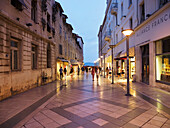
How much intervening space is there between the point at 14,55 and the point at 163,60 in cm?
1024

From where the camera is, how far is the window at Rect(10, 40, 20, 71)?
29.0 feet

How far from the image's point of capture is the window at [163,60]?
9362mm

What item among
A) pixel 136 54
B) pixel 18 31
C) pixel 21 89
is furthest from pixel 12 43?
pixel 136 54

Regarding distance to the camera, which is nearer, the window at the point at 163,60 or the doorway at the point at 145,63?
the window at the point at 163,60

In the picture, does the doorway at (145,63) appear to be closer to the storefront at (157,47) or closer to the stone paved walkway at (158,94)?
the storefront at (157,47)

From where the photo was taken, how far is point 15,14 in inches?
345

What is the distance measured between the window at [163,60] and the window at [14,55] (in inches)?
393

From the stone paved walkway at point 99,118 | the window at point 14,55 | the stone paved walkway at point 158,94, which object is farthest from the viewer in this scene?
the window at point 14,55

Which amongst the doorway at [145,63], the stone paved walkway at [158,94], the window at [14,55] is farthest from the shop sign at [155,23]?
the window at [14,55]

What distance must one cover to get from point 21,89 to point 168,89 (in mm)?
9503

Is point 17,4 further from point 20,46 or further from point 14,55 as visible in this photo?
point 14,55

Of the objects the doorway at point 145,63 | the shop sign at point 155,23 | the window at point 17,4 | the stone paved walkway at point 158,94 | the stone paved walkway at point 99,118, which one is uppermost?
the window at point 17,4

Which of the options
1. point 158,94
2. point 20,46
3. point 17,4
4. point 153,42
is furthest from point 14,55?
point 153,42

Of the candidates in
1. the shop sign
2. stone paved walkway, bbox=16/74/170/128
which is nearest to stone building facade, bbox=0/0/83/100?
stone paved walkway, bbox=16/74/170/128
